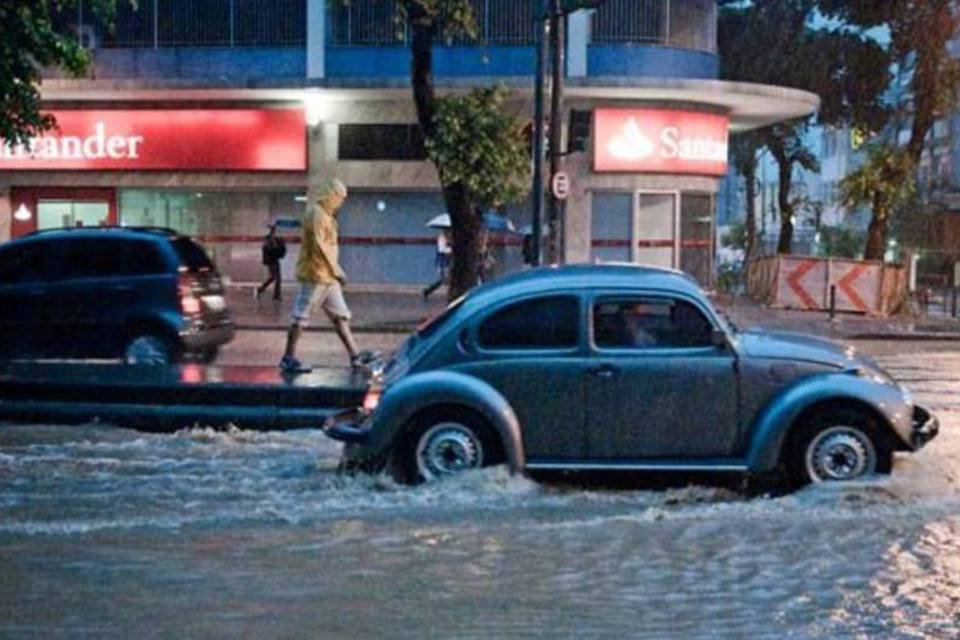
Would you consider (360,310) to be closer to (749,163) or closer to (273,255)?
(273,255)

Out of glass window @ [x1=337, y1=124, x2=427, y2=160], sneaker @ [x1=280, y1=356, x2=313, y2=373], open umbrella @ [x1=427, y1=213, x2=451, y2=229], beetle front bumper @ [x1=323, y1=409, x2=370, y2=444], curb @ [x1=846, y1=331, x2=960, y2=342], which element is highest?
glass window @ [x1=337, y1=124, x2=427, y2=160]

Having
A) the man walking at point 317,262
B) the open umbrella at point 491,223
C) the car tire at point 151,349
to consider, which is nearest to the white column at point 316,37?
the open umbrella at point 491,223

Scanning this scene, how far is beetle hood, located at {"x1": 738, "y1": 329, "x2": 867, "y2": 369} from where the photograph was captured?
10.5m

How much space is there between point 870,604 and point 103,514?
16.2ft

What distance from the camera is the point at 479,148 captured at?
2802 cm

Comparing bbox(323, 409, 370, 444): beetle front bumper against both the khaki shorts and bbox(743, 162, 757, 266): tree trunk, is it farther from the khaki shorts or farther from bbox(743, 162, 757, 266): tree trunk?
bbox(743, 162, 757, 266): tree trunk

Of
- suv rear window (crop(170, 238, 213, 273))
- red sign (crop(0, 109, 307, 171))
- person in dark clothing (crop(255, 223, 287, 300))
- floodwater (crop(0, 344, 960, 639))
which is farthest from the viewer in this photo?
red sign (crop(0, 109, 307, 171))

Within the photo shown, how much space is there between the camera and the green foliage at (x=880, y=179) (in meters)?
37.3

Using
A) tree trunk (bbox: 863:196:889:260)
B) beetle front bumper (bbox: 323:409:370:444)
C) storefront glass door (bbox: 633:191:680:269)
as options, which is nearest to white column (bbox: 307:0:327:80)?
storefront glass door (bbox: 633:191:680:269)

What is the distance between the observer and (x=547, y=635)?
7324 mm

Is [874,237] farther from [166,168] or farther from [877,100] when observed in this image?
[166,168]

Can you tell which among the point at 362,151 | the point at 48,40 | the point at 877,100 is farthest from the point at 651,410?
the point at 877,100

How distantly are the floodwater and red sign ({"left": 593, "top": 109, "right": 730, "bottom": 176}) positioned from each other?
23942mm

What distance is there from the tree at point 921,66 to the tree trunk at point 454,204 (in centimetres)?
1305
